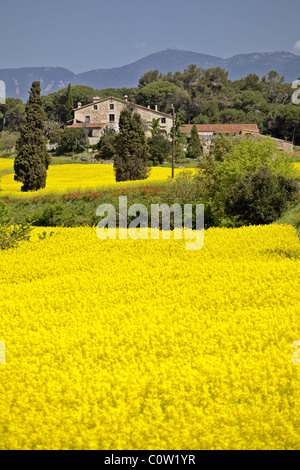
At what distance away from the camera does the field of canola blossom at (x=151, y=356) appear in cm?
454

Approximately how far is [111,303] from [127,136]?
35.0m

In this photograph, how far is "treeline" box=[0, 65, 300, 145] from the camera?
277 ft

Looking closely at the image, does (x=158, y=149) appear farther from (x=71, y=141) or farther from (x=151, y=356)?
(x=151, y=356)

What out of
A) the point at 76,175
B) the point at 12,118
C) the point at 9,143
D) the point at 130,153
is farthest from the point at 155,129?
the point at 12,118

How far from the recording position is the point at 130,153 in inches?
1620

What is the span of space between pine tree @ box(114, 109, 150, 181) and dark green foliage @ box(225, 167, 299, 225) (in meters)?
20.5

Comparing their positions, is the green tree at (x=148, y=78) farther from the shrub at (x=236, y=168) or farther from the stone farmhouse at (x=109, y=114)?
the shrub at (x=236, y=168)

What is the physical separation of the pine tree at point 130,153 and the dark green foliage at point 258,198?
20.5 metres

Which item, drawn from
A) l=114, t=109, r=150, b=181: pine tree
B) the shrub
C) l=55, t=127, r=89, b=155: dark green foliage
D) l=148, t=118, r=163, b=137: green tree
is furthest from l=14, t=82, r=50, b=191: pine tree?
l=148, t=118, r=163, b=137: green tree

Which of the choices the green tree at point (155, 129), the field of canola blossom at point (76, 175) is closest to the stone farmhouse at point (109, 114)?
the green tree at point (155, 129)

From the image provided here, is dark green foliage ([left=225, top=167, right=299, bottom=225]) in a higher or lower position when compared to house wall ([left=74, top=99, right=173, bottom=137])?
lower

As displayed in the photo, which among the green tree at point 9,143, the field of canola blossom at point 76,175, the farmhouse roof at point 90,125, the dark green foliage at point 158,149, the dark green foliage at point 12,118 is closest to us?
the field of canola blossom at point 76,175

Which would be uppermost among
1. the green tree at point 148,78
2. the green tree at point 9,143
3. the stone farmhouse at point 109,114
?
the green tree at point 148,78

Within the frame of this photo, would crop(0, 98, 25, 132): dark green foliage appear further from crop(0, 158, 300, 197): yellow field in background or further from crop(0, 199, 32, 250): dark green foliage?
crop(0, 199, 32, 250): dark green foliage
